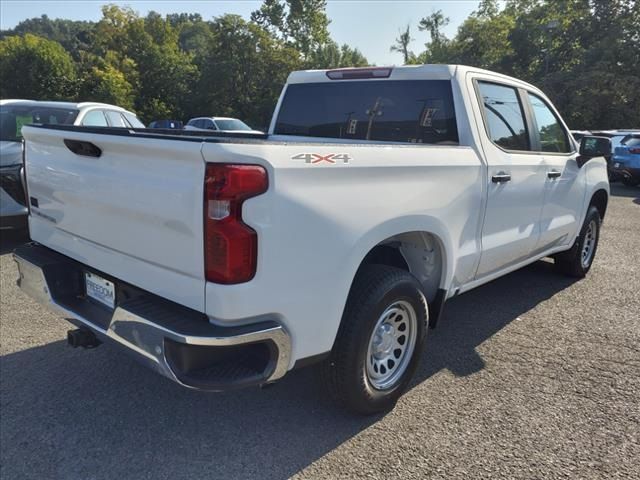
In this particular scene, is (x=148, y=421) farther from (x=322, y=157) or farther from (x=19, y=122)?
(x=19, y=122)

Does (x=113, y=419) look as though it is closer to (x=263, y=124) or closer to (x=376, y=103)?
(x=376, y=103)

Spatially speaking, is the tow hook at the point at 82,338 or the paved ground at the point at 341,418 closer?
the paved ground at the point at 341,418

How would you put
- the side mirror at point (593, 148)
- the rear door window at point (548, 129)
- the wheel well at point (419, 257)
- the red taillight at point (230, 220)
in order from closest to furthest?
the red taillight at point (230, 220), the wheel well at point (419, 257), the rear door window at point (548, 129), the side mirror at point (593, 148)

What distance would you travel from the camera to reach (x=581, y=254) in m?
5.49

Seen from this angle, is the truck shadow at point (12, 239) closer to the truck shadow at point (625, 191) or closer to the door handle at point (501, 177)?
the door handle at point (501, 177)

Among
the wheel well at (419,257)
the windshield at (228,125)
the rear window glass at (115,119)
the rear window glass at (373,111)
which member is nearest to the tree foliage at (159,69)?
the windshield at (228,125)

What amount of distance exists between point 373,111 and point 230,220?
2121 millimetres

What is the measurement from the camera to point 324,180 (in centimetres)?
226

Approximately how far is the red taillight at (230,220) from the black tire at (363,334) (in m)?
0.75

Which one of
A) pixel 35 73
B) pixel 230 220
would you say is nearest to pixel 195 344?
pixel 230 220

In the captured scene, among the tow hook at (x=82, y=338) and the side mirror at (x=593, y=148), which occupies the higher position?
the side mirror at (x=593, y=148)

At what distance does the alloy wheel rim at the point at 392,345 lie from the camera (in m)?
2.89

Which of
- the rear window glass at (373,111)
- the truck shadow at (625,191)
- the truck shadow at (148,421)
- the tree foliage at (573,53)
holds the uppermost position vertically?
the tree foliage at (573,53)

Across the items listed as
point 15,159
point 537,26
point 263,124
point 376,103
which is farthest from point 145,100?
point 376,103
